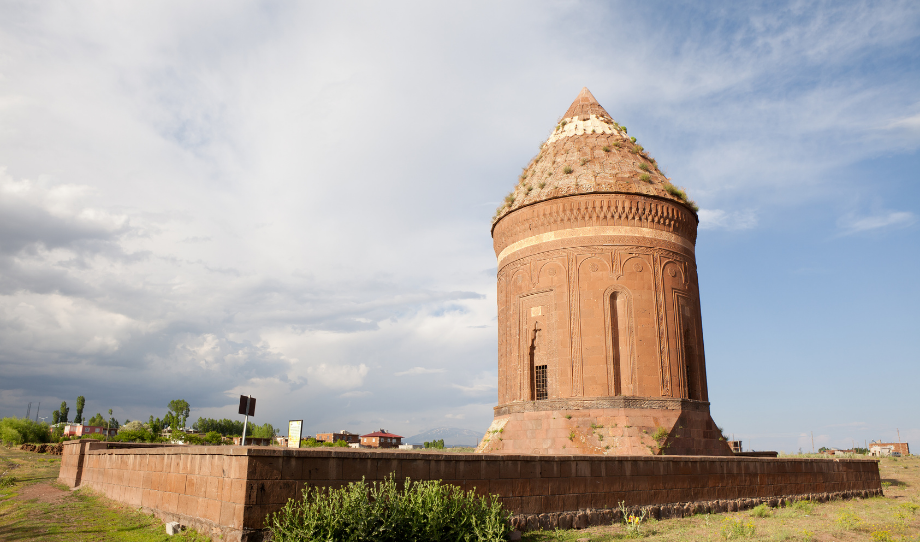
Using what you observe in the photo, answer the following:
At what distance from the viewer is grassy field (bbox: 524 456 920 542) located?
1007 cm

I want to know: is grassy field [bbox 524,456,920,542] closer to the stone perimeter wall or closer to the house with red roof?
the stone perimeter wall

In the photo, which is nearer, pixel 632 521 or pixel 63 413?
pixel 632 521

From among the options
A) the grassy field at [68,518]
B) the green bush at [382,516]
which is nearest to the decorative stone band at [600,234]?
the green bush at [382,516]

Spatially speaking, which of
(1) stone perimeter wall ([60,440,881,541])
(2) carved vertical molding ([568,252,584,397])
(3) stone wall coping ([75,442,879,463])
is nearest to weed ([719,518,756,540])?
(1) stone perimeter wall ([60,440,881,541])

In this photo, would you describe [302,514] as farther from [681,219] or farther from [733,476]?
[681,219]

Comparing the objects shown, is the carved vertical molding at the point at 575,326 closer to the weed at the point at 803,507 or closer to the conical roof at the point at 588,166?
the conical roof at the point at 588,166

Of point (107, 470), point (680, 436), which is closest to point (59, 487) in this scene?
point (107, 470)

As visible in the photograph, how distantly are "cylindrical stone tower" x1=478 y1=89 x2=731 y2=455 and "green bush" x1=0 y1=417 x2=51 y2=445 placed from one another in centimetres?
3861

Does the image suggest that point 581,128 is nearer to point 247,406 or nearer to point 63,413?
point 247,406

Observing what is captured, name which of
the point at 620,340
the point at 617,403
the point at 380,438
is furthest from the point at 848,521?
the point at 380,438

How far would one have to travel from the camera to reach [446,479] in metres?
9.27

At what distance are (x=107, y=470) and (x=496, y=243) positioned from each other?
524 inches

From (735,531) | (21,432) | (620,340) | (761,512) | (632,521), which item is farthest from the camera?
(21,432)

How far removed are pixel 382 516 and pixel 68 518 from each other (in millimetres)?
7092
